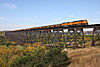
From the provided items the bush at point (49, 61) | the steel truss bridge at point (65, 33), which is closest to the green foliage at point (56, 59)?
the bush at point (49, 61)

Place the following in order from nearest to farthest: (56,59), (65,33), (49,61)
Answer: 1. (56,59)
2. (49,61)
3. (65,33)

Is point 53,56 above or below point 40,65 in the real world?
above

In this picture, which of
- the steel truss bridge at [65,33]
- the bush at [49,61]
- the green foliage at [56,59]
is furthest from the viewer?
the steel truss bridge at [65,33]

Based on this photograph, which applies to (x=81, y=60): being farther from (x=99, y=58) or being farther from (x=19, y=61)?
(x=19, y=61)

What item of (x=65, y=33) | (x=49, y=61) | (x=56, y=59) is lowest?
(x=49, y=61)

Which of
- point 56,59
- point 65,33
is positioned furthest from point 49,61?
point 65,33

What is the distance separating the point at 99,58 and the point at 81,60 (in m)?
1.64

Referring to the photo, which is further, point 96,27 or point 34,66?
point 96,27

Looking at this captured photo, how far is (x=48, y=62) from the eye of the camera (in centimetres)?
1038

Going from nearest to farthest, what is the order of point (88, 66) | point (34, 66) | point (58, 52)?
1. point (88, 66)
2. point (34, 66)
3. point (58, 52)

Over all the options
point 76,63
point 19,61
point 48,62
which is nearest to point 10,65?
point 19,61

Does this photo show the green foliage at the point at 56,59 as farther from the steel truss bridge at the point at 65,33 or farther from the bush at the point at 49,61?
the steel truss bridge at the point at 65,33

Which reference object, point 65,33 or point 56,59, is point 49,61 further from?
point 65,33

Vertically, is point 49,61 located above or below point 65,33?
below
